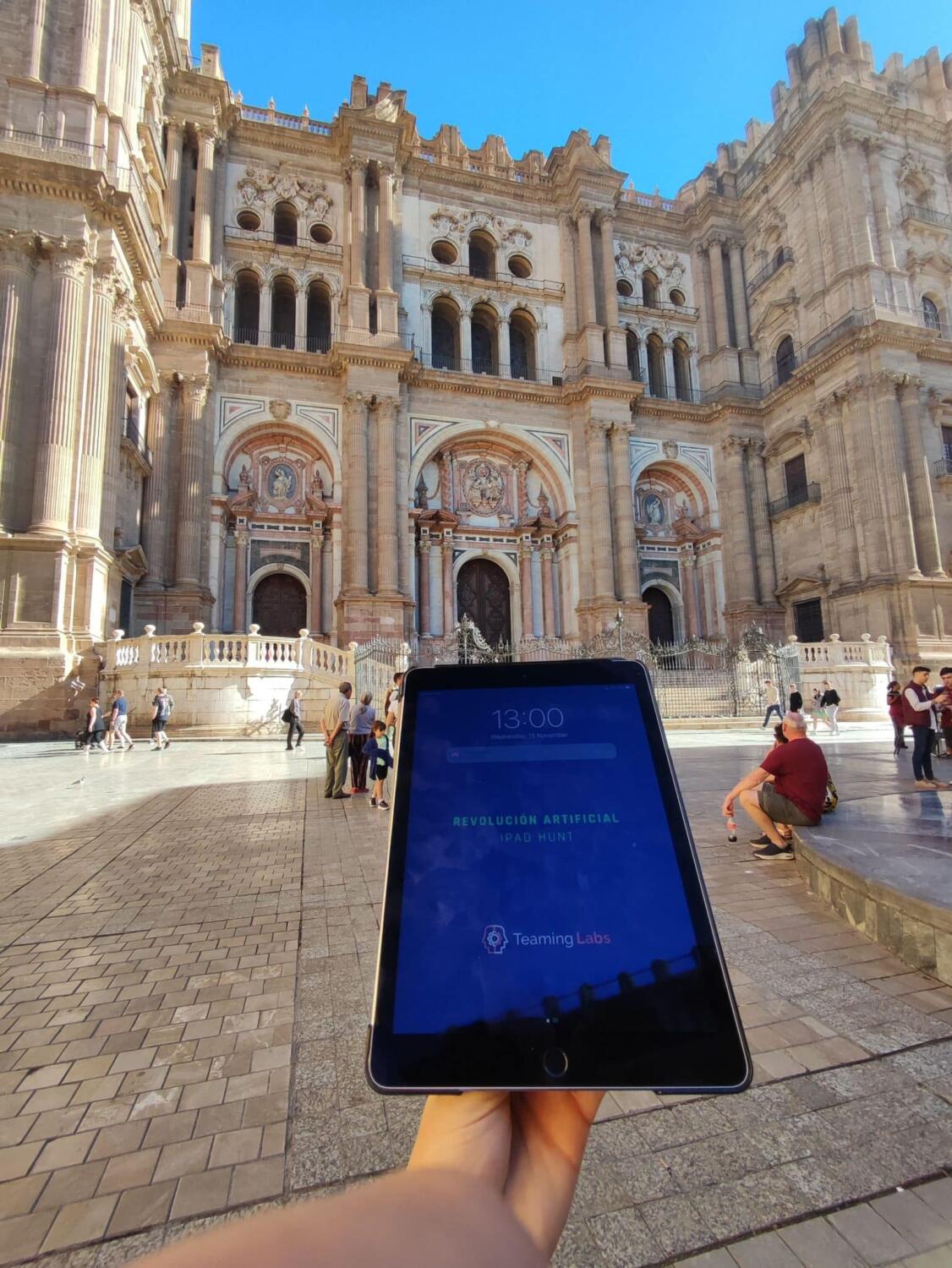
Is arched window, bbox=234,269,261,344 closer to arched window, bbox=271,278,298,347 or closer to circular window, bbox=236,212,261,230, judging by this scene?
arched window, bbox=271,278,298,347

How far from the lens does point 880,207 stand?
23672 millimetres

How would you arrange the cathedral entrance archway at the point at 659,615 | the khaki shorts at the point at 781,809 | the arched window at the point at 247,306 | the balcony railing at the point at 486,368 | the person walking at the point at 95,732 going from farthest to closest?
the cathedral entrance archway at the point at 659,615, the balcony railing at the point at 486,368, the arched window at the point at 247,306, the person walking at the point at 95,732, the khaki shorts at the point at 781,809

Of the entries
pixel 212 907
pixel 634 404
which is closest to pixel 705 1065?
pixel 212 907

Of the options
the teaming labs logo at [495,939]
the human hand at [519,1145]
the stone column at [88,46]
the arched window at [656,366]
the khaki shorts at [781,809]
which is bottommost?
the khaki shorts at [781,809]

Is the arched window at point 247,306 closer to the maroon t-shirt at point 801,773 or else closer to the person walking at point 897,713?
the person walking at point 897,713

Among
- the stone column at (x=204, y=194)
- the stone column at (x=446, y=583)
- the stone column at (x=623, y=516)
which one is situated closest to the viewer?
the stone column at (x=204, y=194)

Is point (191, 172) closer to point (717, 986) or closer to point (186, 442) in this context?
point (186, 442)

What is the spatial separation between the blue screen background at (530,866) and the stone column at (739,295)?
31.4 m

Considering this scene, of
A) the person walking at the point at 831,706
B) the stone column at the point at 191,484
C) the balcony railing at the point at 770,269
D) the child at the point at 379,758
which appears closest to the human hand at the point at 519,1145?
the child at the point at 379,758

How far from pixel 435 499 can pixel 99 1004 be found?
22668mm

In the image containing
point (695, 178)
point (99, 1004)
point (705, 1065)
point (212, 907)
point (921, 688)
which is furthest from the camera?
point (695, 178)

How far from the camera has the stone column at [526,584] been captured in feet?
80.7

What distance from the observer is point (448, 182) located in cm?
2538

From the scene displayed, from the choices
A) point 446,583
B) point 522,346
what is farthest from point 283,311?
point 446,583
